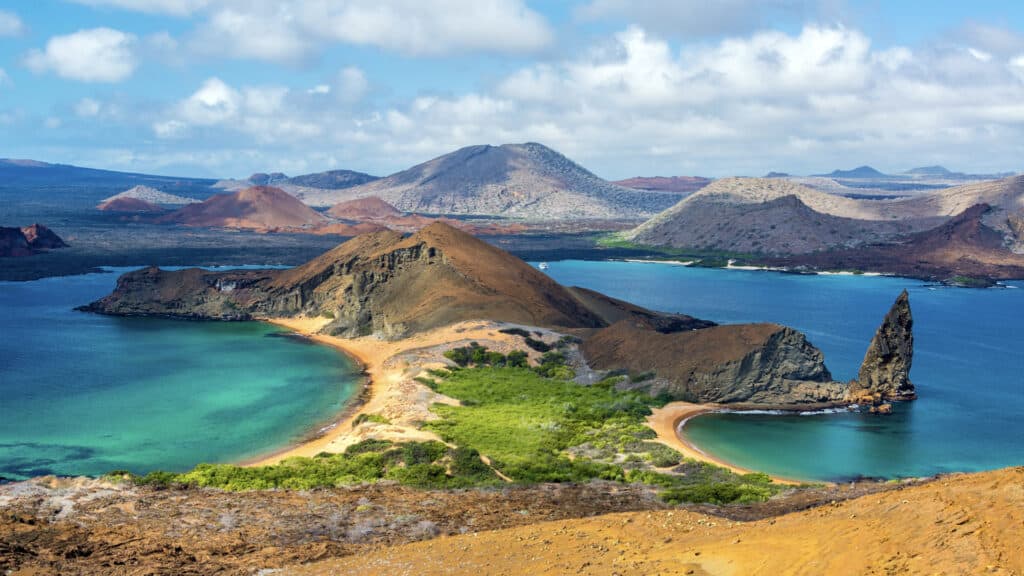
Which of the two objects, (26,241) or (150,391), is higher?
(26,241)

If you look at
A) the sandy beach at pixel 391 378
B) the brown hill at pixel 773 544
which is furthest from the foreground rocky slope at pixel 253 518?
the sandy beach at pixel 391 378

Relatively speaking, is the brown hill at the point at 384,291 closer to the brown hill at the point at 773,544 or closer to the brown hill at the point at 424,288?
the brown hill at the point at 424,288

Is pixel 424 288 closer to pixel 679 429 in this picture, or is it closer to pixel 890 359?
pixel 679 429

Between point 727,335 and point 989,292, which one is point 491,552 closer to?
point 727,335

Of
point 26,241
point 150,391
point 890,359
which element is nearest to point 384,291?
point 150,391

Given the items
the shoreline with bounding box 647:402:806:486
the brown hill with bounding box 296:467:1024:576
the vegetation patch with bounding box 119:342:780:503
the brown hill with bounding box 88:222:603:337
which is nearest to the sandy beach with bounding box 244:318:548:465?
the vegetation patch with bounding box 119:342:780:503
